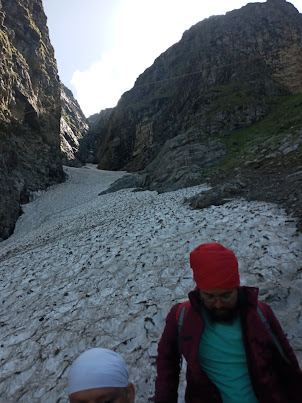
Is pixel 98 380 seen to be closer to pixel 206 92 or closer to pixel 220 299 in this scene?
pixel 220 299

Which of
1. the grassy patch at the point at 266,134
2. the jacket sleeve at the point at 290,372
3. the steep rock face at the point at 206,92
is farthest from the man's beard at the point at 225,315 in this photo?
the steep rock face at the point at 206,92

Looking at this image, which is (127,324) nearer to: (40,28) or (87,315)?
(87,315)

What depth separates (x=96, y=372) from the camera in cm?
202

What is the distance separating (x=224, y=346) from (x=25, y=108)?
4196 cm

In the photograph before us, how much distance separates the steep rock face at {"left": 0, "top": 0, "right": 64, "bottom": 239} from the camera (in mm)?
25359

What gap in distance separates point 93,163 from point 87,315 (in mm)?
82331

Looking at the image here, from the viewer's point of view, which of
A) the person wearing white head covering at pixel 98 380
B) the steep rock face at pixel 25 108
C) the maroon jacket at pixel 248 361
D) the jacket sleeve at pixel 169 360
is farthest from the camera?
the steep rock face at pixel 25 108

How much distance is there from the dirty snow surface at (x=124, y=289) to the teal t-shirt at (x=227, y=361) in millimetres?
1403

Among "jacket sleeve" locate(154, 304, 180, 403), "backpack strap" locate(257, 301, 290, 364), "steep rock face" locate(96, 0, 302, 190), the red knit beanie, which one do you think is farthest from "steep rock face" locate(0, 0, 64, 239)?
"backpack strap" locate(257, 301, 290, 364)

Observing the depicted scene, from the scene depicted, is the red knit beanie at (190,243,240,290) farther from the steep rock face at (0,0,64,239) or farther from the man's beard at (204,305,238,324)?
the steep rock face at (0,0,64,239)

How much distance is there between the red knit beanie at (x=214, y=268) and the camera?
2.30 meters

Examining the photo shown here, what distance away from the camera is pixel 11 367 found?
4.05 meters

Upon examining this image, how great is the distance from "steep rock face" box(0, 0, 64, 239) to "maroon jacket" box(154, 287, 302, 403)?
21067 mm

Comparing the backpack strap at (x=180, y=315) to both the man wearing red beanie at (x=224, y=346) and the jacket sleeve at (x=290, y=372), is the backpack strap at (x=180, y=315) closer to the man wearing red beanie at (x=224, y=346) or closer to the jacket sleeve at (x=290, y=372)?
the man wearing red beanie at (x=224, y=346)
